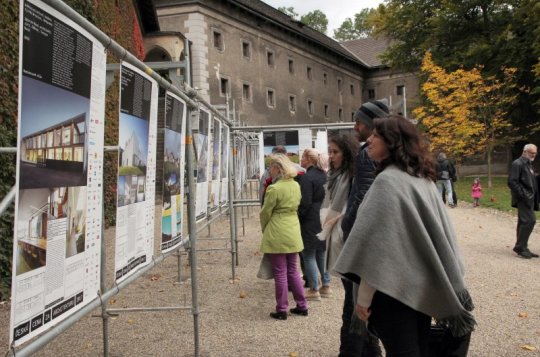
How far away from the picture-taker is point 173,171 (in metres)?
3.77

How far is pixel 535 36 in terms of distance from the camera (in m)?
25.7

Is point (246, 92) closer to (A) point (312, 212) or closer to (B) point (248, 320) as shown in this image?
(A) point (312, 212)

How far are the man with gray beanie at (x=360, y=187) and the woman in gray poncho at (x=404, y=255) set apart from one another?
2.14 ft

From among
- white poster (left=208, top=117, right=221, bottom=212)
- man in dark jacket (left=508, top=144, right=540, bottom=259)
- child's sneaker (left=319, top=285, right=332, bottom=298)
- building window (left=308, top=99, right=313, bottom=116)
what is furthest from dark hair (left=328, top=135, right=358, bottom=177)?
building window (left=308, top=99, right=313, bottom=116)

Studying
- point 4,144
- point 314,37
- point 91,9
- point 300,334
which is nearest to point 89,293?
point 300,334

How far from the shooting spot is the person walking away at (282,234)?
528 cm

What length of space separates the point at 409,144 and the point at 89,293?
169 cm

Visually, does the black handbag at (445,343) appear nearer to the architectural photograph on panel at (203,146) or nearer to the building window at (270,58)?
the architectural photograph on panel at (203,146)

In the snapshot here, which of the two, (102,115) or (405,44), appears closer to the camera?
(102,115)

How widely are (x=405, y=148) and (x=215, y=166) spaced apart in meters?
4.04

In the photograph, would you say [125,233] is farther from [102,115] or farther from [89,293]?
[102,115]

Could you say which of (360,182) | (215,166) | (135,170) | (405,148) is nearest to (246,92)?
(215,166)

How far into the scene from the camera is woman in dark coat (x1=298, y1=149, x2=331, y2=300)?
234 inches

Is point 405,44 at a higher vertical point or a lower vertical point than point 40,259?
higher
